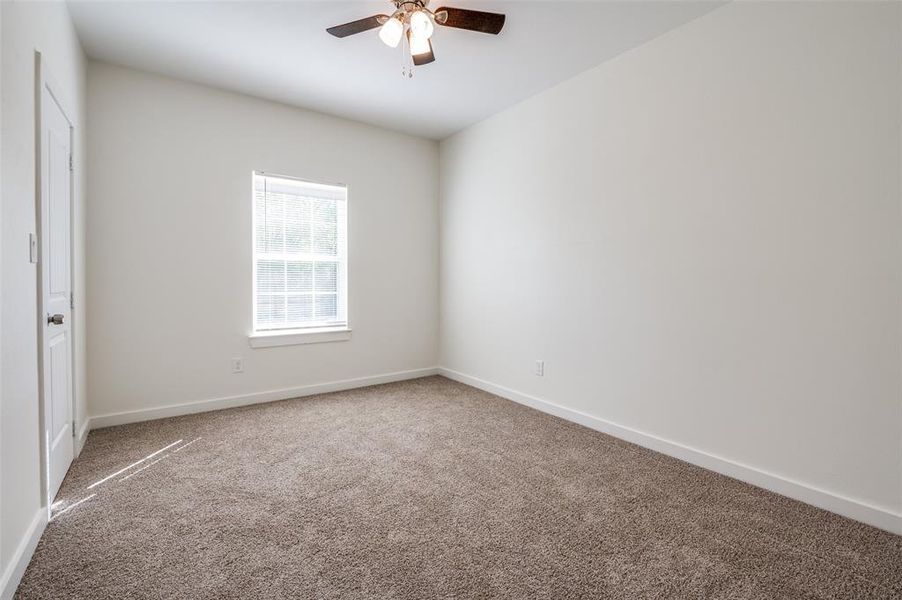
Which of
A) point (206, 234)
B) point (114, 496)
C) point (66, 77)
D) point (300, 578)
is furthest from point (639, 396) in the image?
point (66, 77)

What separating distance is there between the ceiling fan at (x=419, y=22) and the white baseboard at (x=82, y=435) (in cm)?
291

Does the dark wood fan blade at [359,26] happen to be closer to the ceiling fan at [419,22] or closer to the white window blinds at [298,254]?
the ceiling fan at [419,22]

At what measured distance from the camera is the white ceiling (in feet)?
8.27

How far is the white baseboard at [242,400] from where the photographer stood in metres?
3.25

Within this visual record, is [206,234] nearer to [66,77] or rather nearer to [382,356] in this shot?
[66,77]

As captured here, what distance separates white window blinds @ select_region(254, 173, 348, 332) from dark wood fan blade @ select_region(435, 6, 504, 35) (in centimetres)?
226

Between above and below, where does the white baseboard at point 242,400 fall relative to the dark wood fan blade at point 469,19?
below

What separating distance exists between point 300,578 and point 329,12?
2.88m

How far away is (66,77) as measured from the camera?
8.08 ft

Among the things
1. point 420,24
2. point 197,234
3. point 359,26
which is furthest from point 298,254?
point 420,24

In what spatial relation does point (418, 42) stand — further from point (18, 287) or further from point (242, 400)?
point (242, 400)

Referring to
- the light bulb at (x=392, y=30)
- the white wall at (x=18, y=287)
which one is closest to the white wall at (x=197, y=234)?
the white wall at (x=18, y=287)

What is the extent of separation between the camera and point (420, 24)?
2234mm

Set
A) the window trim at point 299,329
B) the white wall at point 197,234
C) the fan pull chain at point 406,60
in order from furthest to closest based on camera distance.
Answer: the window trim at point 299,329 → the white wall at point 197,234 → the fan pull chain at point 406,60
